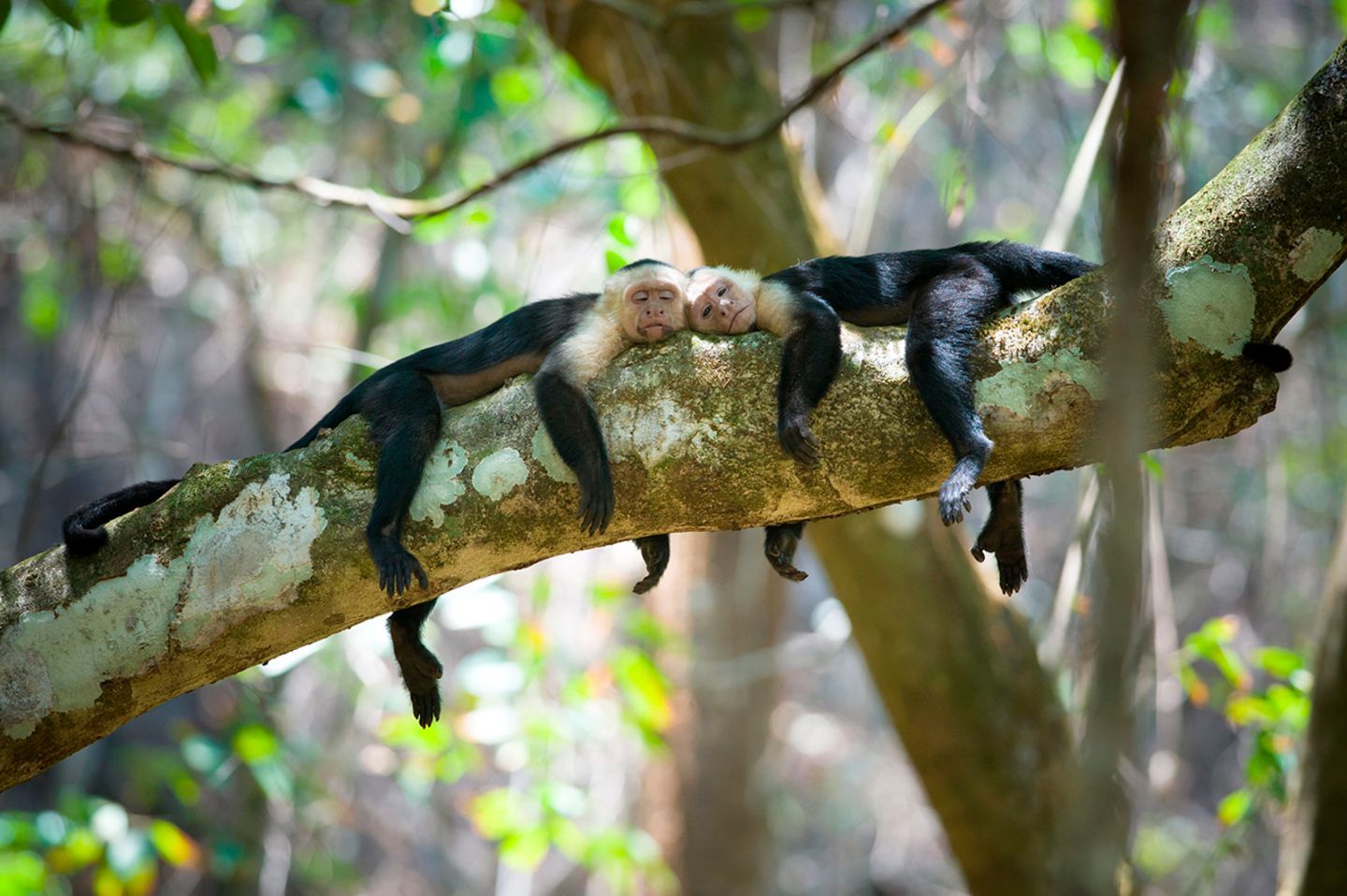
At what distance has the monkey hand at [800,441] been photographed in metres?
2.49

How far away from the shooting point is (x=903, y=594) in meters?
4.40

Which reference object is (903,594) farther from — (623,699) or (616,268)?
(623,699)

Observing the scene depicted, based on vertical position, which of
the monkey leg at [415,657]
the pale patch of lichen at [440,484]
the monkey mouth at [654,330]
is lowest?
the monkey leg at [415,657]

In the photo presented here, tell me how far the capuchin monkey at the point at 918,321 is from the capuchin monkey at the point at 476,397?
244mm

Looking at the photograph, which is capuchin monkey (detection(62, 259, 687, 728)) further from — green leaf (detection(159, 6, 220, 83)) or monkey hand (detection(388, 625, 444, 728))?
green leaf (detection(159, 6, 220, 83))

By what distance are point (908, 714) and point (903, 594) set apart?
1.54ft

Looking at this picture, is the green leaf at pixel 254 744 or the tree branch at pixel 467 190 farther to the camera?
the green leaf at pixel 254 744

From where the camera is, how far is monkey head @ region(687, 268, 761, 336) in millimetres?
3359

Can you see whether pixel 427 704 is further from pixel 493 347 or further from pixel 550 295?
pixel 550 295

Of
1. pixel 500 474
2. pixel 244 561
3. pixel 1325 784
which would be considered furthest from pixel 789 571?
pixel 1325 784

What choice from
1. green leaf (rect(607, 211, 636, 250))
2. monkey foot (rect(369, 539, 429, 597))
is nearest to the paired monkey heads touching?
green leaf (rect(607, 211, 636, 250))

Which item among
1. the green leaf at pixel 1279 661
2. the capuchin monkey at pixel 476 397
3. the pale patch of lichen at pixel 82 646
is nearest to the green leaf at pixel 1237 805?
the green leaf at pixel 1279 661

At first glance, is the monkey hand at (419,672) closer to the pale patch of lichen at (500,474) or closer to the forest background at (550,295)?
the pale patch of lichen at (500,474)

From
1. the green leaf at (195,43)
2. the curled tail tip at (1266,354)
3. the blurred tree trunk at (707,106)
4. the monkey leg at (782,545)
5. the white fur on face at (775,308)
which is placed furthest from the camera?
the blurred tree trunk at (707,106)
